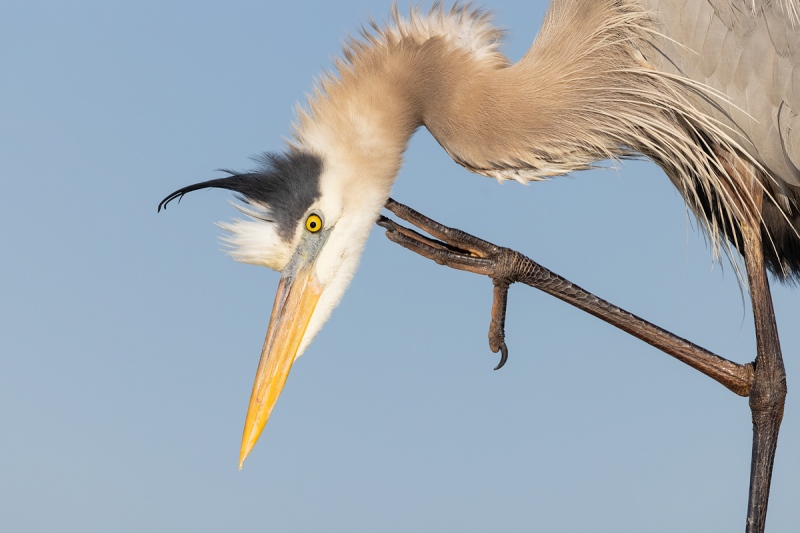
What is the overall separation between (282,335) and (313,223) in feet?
1.46

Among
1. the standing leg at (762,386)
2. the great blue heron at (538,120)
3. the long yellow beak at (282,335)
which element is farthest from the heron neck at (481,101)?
the standing leg at (762,386)

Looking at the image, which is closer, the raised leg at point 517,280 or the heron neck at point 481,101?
the heron neck at point 481,101

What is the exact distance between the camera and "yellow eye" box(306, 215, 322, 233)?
3.45 metres

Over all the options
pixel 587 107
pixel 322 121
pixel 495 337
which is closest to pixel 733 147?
pixel 587 107

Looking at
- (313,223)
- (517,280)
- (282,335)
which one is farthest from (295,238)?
(517,280)

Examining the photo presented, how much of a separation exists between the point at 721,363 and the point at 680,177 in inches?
28.7

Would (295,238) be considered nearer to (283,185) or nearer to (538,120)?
(283,185)

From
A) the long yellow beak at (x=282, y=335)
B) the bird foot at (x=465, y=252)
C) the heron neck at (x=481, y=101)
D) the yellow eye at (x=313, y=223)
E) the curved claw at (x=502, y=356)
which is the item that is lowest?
the long yellow beak at (x=282, y=335)

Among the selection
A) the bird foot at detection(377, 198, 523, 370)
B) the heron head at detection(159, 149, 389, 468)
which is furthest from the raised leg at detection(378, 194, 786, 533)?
the heron head at detection(159, 149, 389, 468)

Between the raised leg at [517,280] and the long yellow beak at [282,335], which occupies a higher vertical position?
the raised leg at [517,280]

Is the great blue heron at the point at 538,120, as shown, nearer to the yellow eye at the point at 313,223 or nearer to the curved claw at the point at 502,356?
the yellow eye at the point at 313,223

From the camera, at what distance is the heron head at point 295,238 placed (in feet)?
11.1

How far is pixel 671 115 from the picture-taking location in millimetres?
3350

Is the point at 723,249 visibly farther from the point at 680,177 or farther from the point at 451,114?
the point at 451,114
